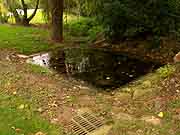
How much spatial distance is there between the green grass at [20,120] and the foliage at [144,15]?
17.2 feet

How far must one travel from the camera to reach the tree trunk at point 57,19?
1259 centimetres

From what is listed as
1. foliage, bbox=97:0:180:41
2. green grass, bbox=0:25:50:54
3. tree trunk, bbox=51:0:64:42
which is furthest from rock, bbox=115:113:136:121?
tree trunk, bbox=51:0:64:42

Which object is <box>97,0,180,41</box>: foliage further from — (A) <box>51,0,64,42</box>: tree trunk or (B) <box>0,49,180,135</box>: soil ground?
(B) <box>0,49,180,135</box>: soil ground

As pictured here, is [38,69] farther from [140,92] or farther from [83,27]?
[83,27]

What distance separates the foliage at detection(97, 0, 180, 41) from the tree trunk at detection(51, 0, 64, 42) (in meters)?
2.13

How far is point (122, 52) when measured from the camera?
1099cm

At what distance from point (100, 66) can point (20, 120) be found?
12.9ft

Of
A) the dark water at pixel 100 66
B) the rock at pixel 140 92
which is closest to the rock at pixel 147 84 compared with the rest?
the rock at pixel 140 92

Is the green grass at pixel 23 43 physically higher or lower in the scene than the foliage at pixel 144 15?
lower

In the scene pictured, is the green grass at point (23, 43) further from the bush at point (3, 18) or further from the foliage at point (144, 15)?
the bush at point (3, 18)

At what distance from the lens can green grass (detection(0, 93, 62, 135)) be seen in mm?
5465

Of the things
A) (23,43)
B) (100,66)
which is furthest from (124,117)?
(23,43)

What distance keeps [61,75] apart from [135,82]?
74.7 inches

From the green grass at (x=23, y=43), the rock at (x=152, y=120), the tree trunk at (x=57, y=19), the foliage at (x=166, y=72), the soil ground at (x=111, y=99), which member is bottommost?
the rock at (x=152, y=120)
